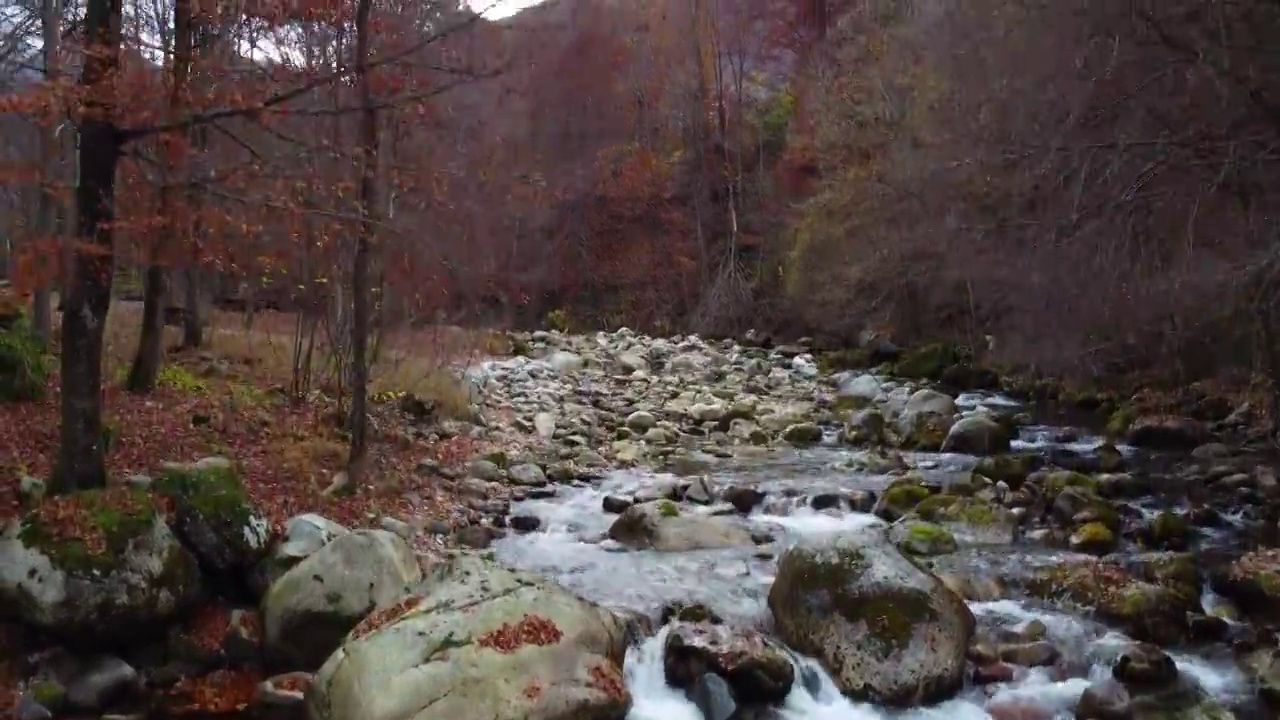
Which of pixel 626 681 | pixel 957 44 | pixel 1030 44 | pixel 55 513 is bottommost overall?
pixel 626 681

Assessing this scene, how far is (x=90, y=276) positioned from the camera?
6855 millimetres

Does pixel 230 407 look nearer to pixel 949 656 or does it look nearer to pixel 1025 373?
pixel 949 656

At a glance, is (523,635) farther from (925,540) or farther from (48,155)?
(48,155)

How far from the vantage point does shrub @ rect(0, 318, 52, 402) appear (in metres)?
9.78

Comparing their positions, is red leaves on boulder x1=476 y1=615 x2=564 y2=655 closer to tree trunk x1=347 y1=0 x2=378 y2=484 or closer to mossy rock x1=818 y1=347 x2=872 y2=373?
tree trunk x1=347 y1=0 x2=378 y2=484


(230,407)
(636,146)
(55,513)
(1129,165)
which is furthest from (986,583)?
(636,146)

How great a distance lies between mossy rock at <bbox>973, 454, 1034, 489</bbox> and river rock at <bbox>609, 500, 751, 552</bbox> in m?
3.53

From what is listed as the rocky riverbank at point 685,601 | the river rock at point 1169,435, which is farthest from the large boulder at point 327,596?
the river rock at point 1169,435

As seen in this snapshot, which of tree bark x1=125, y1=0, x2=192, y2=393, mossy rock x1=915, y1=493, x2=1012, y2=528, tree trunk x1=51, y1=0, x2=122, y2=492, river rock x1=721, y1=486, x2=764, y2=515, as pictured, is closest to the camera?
tree trunk x1=51, y1=0, x2=122, y2=492

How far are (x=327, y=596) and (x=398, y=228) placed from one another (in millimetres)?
3533

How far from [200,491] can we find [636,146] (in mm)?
33493

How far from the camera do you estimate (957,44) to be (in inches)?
698

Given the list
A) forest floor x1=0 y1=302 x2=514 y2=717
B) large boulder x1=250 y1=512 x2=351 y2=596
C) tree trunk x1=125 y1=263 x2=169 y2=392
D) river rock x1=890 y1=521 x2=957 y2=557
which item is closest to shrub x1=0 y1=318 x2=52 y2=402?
forest floor x1=0 y1=302 x2=514 y2=717

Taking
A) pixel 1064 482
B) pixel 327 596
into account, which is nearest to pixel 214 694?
pixel 327 596
